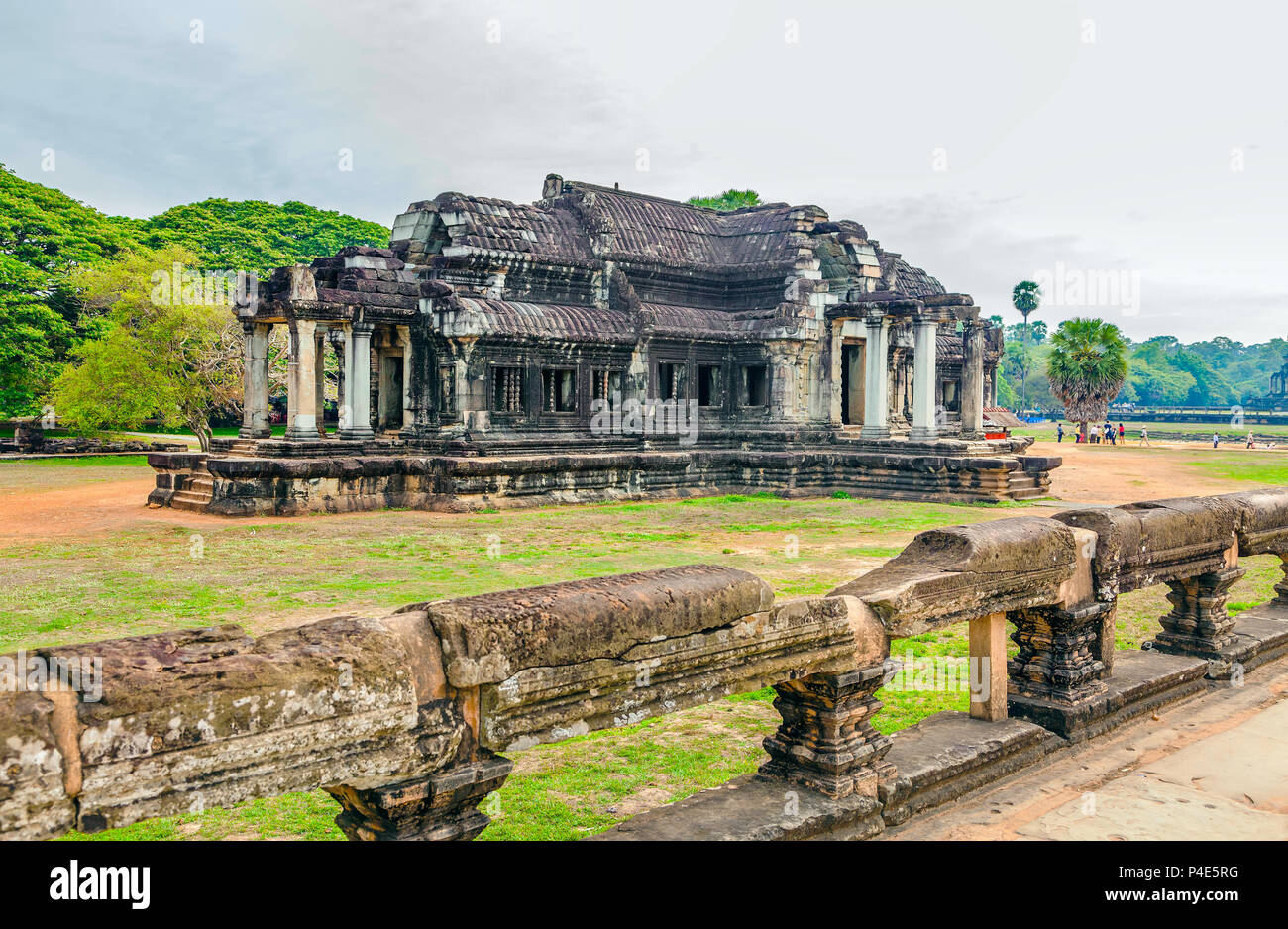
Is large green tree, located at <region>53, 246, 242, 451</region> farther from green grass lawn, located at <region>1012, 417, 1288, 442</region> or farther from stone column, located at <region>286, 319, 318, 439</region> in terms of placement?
green grass lawn, located at <region>1012, 417, 1288, 442</region>

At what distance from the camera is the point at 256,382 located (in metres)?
18.3

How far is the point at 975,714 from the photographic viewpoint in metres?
5.66


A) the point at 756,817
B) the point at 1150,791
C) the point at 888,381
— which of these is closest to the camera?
the point at 756,817

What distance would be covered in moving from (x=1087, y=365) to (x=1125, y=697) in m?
44.6

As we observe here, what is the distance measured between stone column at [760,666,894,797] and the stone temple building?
1288cm

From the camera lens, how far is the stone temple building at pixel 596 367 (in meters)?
17.5

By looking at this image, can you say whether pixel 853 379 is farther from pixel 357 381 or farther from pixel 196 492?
pixel 196 492

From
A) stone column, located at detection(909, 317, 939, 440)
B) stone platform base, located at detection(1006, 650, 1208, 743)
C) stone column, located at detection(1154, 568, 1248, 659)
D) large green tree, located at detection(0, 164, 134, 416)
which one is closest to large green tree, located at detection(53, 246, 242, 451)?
large green tree, located at detection(0, 164, 134, 416)

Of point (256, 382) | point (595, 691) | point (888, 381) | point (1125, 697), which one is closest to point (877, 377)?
point (888, 381)

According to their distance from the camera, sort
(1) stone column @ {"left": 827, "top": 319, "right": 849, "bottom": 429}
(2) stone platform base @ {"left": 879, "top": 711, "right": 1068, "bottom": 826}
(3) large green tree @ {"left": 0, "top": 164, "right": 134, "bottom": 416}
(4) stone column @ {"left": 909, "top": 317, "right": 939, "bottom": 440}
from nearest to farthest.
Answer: (2) stone platform base @ {"left": 879, "top": 711, "right": 1068, "bottom": 826} < (4) stone column @ {"left": 909, "top": 317, "right": 939, "bottom": 440} < (1) stone column @ {"left": 827, "top": 319, "right": 849, "bottom": 429} < (3) large green tree @ {"left": 0, "top": 164, "right": 134, "bottom": 416}

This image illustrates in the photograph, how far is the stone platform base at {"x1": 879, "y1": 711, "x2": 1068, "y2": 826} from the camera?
462cm
